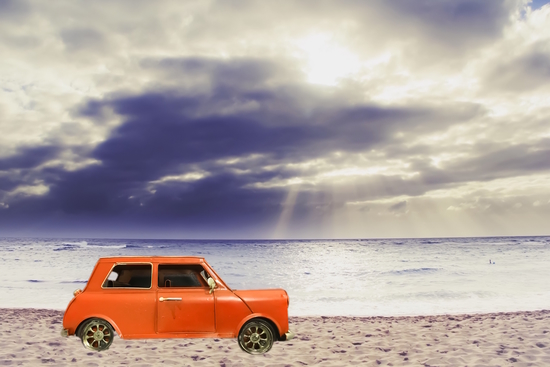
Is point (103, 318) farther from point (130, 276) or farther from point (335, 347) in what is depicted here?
point (335, 347)

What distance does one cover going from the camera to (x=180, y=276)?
8.17 m

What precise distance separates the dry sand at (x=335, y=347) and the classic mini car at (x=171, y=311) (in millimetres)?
842

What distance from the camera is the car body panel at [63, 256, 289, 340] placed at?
7375 millimetres

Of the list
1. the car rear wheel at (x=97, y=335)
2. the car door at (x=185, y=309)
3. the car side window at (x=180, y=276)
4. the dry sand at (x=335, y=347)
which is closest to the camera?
the car door at (x=185, y=309)

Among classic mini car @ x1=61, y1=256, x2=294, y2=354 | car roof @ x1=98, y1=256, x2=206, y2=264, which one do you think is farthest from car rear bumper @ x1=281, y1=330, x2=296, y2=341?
car roof @ x1=98, y1=256, x2=206, y2=264

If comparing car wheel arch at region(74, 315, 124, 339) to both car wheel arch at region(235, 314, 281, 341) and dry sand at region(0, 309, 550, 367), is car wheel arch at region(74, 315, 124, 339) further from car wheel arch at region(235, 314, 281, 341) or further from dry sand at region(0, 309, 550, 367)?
car wheel arch at region(235, 314, 281, 341)

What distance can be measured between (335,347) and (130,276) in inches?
196

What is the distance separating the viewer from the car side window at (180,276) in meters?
7.90

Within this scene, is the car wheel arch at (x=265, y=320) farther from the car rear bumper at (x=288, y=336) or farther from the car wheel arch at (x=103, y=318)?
the car wheel arch at (x=103, y=318)

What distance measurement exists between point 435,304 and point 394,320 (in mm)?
5511

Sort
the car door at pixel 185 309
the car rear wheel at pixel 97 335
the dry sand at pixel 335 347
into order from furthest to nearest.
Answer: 1. the dry sand at pixel 335 347
2. the car rear wheel at pixel 97 335
3. the car door at pixel 185 309

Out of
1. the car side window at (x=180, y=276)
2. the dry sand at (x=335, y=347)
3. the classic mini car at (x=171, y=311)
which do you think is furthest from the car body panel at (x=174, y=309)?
the dry sand at (x=335, y=347)

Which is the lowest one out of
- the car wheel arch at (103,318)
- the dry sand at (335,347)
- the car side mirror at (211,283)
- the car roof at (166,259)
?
the dry sand at (335,347)

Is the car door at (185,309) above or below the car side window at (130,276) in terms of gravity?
below
